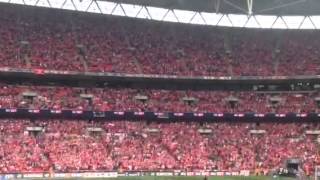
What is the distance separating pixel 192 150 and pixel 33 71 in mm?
16335

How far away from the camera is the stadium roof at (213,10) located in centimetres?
6269

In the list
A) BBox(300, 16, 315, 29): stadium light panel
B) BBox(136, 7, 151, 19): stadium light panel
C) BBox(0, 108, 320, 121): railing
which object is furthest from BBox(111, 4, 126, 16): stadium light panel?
BBox(300, 16, 315, 29): stadium light panel

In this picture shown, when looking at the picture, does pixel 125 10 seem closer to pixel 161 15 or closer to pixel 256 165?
pixel 161 15

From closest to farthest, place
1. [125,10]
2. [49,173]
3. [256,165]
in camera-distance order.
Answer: [49,173] → [256,165] → [125,10]

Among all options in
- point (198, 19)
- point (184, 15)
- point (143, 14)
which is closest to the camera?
point (143, 14)

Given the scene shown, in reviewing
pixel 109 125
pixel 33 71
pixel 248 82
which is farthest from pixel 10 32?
pixel 248 82

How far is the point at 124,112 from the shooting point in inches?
2084

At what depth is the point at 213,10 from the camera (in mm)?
67000

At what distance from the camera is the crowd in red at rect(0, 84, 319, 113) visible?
168ft

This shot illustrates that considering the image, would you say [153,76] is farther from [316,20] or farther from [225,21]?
[316,20]

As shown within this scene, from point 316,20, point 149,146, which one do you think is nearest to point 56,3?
point 149,146

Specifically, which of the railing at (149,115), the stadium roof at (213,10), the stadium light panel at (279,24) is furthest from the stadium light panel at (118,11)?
Result: the stadium light panel at (279,24)

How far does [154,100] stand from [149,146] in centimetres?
724

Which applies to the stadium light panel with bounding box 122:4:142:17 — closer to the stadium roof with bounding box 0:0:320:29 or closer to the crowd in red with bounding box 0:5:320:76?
the stadium roof with bounding box 0:0:320:29
